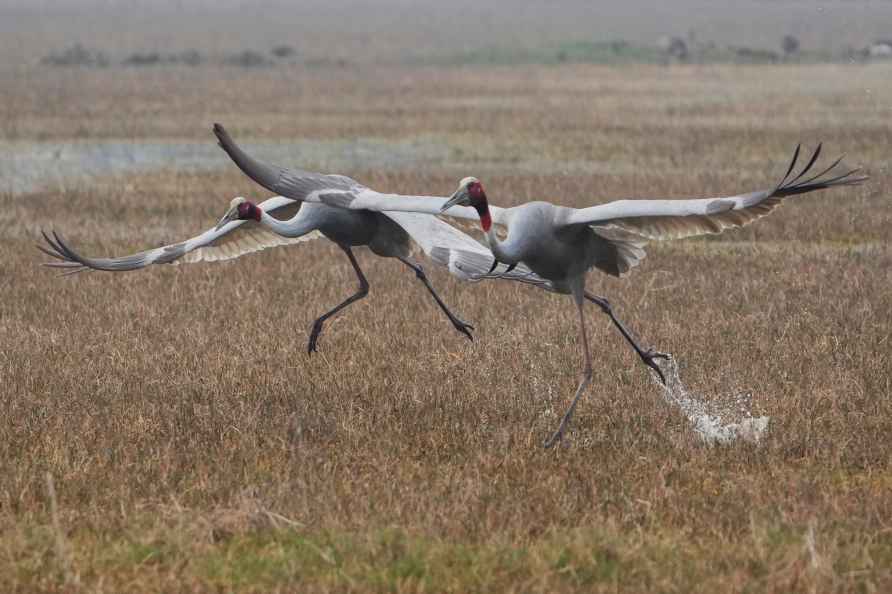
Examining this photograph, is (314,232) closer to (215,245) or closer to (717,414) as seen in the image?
(215,245)

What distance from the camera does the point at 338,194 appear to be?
24.8 feet

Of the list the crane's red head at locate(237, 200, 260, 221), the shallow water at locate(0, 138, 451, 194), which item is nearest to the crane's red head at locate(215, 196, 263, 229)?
the crane's red head at locate(237, 200, 260, 221)

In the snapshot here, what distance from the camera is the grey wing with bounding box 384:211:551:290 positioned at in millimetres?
7672

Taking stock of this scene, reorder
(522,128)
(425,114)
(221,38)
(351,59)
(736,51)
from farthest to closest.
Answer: (221,38)
(351,59)
(736,51)
(425,114)
(522,128)

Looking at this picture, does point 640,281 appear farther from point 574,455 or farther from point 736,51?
point 736,51

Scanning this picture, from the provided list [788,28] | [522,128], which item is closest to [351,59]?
[522,128]

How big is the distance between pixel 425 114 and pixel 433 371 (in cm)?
2288

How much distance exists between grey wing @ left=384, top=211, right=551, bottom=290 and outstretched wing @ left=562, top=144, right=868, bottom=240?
54 centimetres

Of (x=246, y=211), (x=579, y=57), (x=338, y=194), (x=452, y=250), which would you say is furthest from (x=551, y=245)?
(x=579, y=57)

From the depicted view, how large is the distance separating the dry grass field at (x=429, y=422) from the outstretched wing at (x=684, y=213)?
100 cm

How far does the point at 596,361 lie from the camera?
9430mm

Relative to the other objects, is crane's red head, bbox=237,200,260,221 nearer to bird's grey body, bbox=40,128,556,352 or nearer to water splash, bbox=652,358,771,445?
bird's grey body, bbox=40,128,556,352

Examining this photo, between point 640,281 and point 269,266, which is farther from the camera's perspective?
point 269,266

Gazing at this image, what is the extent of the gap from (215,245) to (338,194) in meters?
1.43
